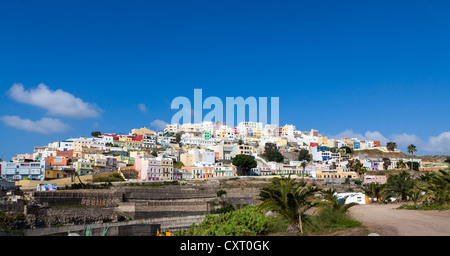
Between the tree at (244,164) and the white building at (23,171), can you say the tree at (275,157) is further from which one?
the white building at (23,171)

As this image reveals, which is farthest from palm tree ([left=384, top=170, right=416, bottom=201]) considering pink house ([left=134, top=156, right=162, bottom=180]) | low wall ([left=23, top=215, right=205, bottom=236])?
pink house ([left=134, top=156, right=162, bottom=180])

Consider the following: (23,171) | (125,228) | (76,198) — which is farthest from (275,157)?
(125,228)

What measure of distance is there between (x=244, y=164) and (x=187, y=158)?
11.4 metres

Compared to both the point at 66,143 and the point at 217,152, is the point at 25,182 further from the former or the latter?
the point at 217,152

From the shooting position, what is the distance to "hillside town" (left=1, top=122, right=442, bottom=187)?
189 feet

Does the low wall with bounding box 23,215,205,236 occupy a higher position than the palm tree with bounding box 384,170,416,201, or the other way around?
the palm tree with bounding box 384,170,416,201

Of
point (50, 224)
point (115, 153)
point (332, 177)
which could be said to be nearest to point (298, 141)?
point (332, 177)

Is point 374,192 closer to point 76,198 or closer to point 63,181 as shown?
point 76,198

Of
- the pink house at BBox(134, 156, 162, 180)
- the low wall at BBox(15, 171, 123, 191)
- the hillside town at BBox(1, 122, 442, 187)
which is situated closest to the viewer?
the low wall at BBox(15, 171, 123, 191)

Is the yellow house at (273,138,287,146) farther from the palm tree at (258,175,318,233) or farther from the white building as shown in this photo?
the palm tree at (258,175,318,233)

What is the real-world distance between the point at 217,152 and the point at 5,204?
192 feet

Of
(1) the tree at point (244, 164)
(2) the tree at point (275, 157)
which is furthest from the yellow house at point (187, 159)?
(2) the tree at point (275, 157)

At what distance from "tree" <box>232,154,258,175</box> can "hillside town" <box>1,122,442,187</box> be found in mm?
269

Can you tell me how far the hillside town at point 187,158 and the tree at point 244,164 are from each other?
0.27 m
